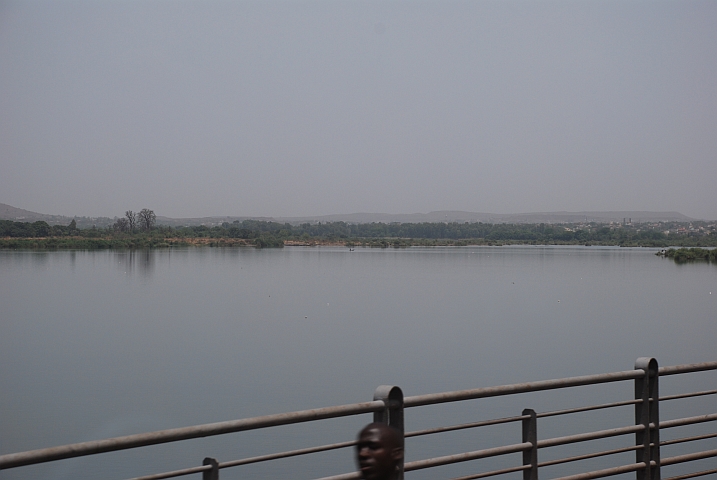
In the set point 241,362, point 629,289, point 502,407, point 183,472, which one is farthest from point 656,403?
point 629,289

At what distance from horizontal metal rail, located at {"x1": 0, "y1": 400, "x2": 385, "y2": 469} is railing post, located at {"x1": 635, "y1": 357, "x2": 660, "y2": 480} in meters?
2.28

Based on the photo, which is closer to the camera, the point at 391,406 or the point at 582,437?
the point at 391,406

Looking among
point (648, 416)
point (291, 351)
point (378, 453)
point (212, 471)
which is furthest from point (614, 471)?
point (291, 351)

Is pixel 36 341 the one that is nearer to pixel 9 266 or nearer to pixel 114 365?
pixel 114 365

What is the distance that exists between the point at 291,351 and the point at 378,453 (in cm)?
Answer: 3404

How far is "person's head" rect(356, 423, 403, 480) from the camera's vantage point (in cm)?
279

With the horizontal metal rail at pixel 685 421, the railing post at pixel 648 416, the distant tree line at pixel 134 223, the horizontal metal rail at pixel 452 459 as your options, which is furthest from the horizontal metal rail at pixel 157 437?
the distant tree line at pixel 134 223

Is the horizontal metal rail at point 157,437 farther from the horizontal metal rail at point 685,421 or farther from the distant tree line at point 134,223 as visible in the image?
the distant tree line at point 134,223

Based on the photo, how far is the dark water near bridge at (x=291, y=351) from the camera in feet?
72.6

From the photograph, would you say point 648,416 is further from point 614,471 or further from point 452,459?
point 452,459

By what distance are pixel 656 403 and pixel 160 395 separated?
78.3 feet

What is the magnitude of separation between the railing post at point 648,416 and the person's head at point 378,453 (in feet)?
10.8

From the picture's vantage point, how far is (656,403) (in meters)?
5.71

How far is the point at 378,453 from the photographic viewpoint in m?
2.81
